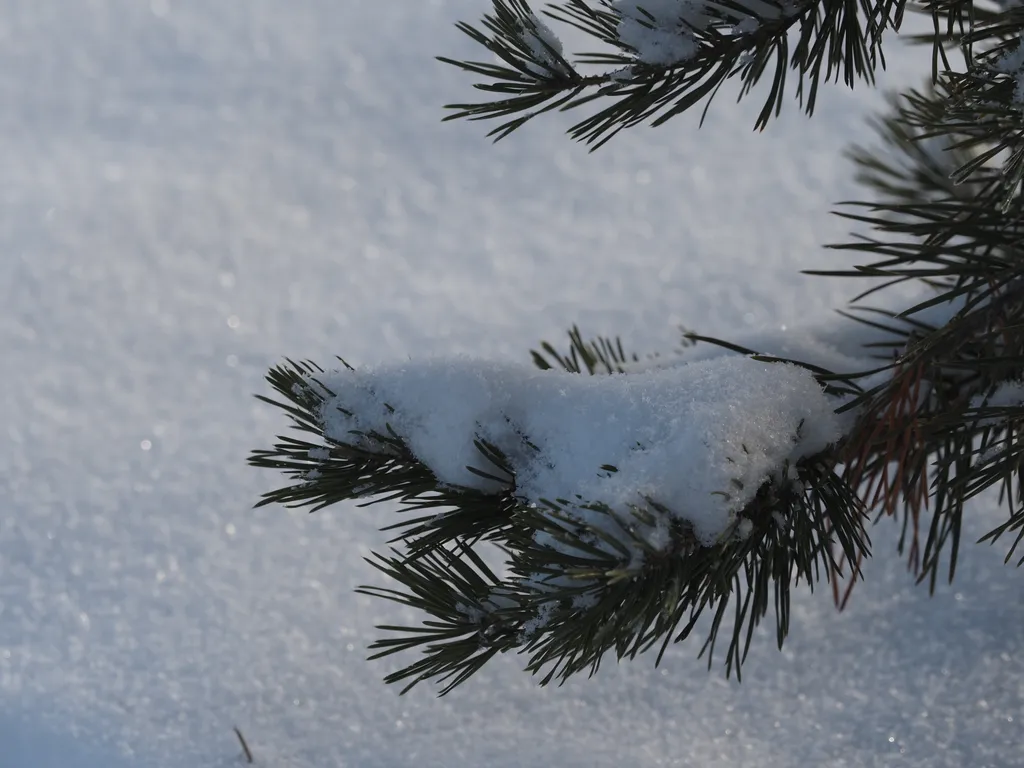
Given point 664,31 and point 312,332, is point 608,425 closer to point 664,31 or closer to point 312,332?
point 664,31

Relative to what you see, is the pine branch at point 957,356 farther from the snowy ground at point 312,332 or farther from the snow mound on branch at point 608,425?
the snowy ground at point 312,332

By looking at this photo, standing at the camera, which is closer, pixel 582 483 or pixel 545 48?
pixel 582 483

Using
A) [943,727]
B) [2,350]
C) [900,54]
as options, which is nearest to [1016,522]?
[943,727]

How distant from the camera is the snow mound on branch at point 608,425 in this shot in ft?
1.47

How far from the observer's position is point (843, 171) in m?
1.74

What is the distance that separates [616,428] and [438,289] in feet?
3.51

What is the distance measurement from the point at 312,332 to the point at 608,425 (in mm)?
1033

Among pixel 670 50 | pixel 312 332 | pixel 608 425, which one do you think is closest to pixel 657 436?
pixel 608 425

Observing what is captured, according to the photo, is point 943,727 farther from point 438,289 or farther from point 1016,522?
point 438,289

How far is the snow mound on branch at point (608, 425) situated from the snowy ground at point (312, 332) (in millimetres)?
414

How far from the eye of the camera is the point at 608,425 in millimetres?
494

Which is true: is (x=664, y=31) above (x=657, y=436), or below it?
above

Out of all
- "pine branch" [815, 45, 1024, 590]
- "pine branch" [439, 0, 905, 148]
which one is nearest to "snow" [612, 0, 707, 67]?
"pine branch" [439, 0, 905, 148]

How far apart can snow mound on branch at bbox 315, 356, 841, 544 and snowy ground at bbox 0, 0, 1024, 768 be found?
41 centimetres
